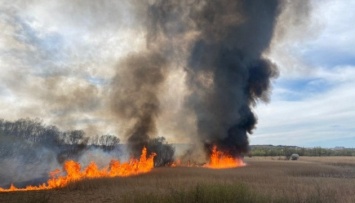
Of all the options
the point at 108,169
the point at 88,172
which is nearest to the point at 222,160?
the point at 108,169

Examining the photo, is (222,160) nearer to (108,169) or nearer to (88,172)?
(108,169)

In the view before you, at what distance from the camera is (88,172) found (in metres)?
36.6

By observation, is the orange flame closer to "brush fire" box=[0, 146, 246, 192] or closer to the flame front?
"brush fire" box=[0, 146, 246, 192]

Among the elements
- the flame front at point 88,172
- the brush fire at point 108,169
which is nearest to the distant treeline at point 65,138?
the brush fire at point 108,169

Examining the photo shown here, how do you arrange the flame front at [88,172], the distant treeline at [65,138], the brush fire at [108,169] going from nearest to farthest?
the flame front at [88,172] → the brush fire at [108,169] → the distant treeline at [65,138]

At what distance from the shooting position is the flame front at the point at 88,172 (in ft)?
102

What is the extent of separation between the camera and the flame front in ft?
102

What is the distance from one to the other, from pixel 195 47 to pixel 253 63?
11628 millimetres

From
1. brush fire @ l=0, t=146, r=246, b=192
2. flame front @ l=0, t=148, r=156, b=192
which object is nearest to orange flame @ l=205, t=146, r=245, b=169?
brush fire @ l=0, t=146, r=246, b=192

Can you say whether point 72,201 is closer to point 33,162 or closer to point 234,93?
point 33,162

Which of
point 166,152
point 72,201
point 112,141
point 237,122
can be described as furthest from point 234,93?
point 72,201

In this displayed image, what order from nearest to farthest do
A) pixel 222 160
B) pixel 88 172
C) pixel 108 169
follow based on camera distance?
pixel 88 172
pixel 108 169
pixel 222 160

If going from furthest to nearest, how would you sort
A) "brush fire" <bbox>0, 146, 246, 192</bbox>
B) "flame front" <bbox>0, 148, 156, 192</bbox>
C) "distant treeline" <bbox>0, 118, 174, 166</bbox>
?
1. "distant treeline" <bbox>0, 118, 174, 166</bbox>
2. "brush fire" <bbox>0, 146, 246, 192</bbox>
3. "flame front" <bbox>0, 148, 156, 192</bbox>

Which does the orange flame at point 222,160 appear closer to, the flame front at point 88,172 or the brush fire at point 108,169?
the brush fire at point 108,169
